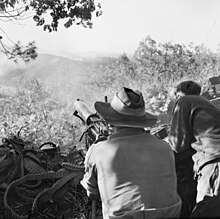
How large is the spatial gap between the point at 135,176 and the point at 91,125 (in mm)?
1426

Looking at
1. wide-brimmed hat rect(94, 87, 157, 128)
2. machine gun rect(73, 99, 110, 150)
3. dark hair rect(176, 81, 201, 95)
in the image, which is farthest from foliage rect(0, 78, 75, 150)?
wide-brimmed hat rect(94, 87, 157, 128)

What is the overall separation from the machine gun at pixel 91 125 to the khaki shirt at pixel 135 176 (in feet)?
3.22

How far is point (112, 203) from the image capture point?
2670mm

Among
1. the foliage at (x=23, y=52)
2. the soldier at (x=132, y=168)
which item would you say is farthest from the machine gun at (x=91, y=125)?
the foliage at (x=23, y=52)

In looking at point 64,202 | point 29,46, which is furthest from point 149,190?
point 29,46

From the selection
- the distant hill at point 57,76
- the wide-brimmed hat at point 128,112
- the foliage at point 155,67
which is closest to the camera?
the wide-brimmed hat at point 128,112

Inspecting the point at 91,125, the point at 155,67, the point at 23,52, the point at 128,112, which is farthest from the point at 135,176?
the point at 155,67

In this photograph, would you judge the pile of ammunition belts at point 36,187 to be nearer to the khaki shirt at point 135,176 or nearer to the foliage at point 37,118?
the khaki shirt at point 135,176

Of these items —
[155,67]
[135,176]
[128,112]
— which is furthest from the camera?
[155,67]

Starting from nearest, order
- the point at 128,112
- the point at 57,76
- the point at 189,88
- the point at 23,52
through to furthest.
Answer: the point at 128,112 → the point at 189,88 → the point at 23,52 → the point at 57,76

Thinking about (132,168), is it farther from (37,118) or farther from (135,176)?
(37,118)

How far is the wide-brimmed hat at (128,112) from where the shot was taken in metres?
2.72

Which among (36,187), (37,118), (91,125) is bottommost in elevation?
(36,187)

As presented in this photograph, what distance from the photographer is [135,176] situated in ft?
8.49
